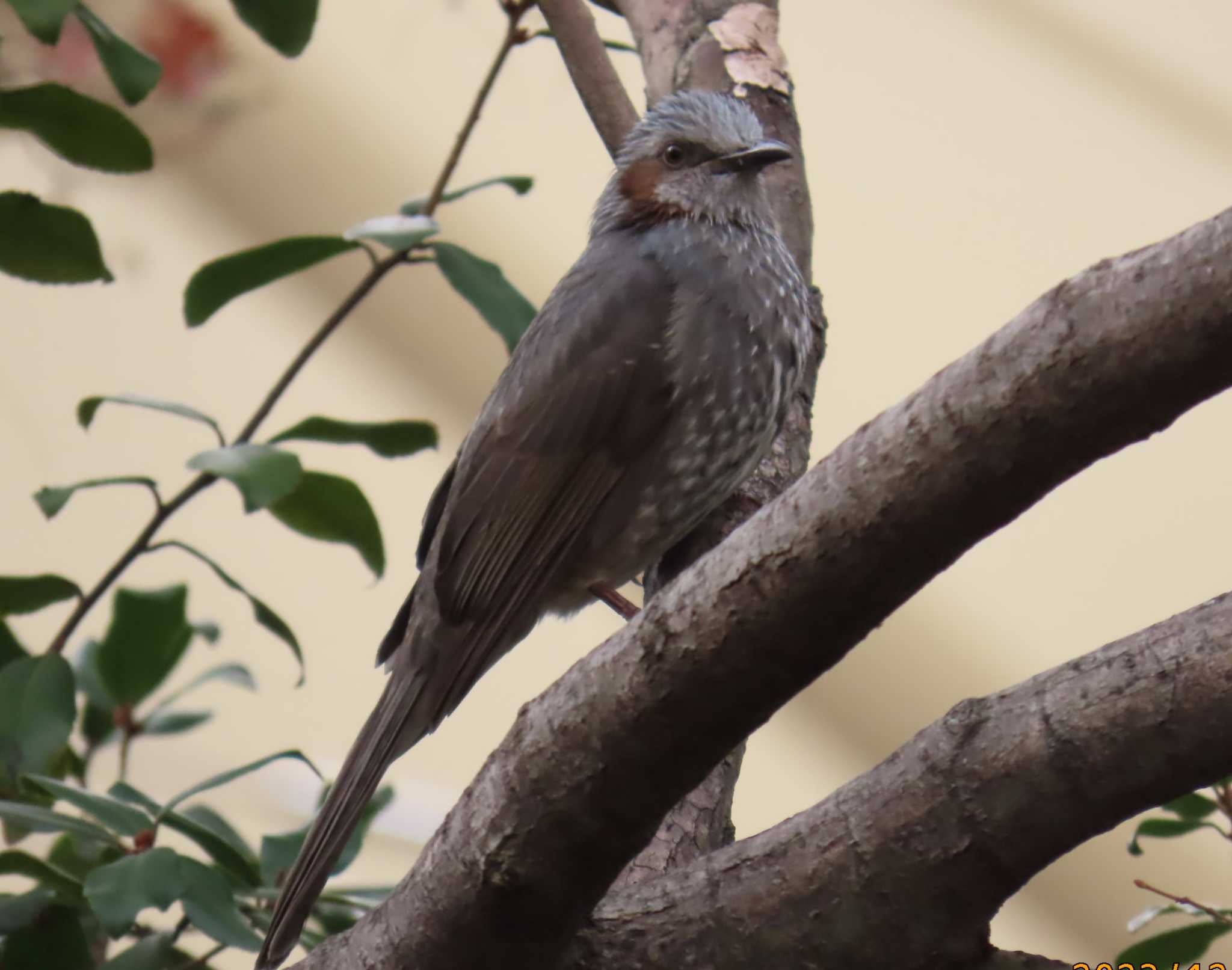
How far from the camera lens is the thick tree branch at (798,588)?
103 cm

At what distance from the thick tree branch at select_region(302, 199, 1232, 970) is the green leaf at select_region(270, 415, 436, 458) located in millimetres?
823

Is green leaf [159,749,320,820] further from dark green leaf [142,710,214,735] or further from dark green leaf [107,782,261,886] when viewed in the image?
dark green leaf [142,710,214,735]

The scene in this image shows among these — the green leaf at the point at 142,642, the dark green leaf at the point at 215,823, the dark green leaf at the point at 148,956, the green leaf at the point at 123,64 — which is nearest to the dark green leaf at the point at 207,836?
the dark green leaf at the point at 215,823

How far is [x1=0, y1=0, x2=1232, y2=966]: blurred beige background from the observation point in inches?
140

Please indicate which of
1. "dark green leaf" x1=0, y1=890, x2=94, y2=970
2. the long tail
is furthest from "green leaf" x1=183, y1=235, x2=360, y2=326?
"dark green leaf" x1=0, y1=890, x2=94, y2=970

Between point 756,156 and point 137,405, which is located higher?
point 756,156

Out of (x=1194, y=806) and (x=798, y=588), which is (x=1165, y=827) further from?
(x=798, y=588)

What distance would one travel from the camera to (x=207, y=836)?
1935 mm

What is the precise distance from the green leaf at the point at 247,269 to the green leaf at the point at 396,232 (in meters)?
0.05

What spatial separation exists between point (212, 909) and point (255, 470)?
1.81 feet

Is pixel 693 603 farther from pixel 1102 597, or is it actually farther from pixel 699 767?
pixel 1102 597

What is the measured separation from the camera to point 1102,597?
3.95 metres

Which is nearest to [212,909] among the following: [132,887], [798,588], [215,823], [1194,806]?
[132,887]
